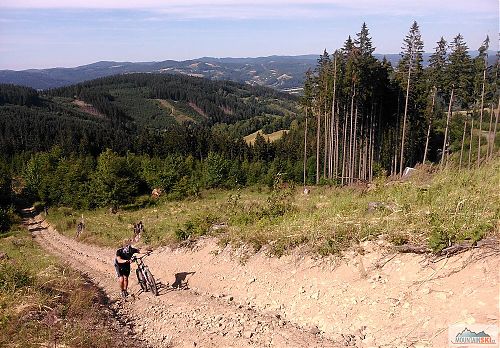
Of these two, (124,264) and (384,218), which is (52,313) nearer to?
(124,264)

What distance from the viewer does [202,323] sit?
802 cm

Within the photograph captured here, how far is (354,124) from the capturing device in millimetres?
43062

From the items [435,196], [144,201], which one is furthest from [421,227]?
[144,201]

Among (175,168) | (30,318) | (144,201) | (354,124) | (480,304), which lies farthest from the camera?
(175,168)

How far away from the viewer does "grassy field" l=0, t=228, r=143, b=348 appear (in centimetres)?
745

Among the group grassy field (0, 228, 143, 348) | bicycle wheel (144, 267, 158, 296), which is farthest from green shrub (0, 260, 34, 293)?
bicycle wheel (144, 267, 158, 296)

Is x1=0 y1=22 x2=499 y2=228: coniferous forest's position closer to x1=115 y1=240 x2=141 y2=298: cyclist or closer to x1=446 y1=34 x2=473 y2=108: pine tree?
x1=446 y1=34 x2=473 y2=108: pine tree

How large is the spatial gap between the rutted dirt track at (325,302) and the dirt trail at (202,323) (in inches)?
0.9

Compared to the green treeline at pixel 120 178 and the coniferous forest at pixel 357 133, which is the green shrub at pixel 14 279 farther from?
the green treeline at pixel 120 178

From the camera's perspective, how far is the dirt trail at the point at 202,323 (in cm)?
704

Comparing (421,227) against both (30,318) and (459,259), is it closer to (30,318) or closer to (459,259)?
(459,259)

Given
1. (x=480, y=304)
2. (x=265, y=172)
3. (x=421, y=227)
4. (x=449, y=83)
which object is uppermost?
(x=449, y=83)

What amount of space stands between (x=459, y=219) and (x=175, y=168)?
49.7 metres

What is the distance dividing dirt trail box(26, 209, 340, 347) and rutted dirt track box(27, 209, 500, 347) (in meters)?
0.02
